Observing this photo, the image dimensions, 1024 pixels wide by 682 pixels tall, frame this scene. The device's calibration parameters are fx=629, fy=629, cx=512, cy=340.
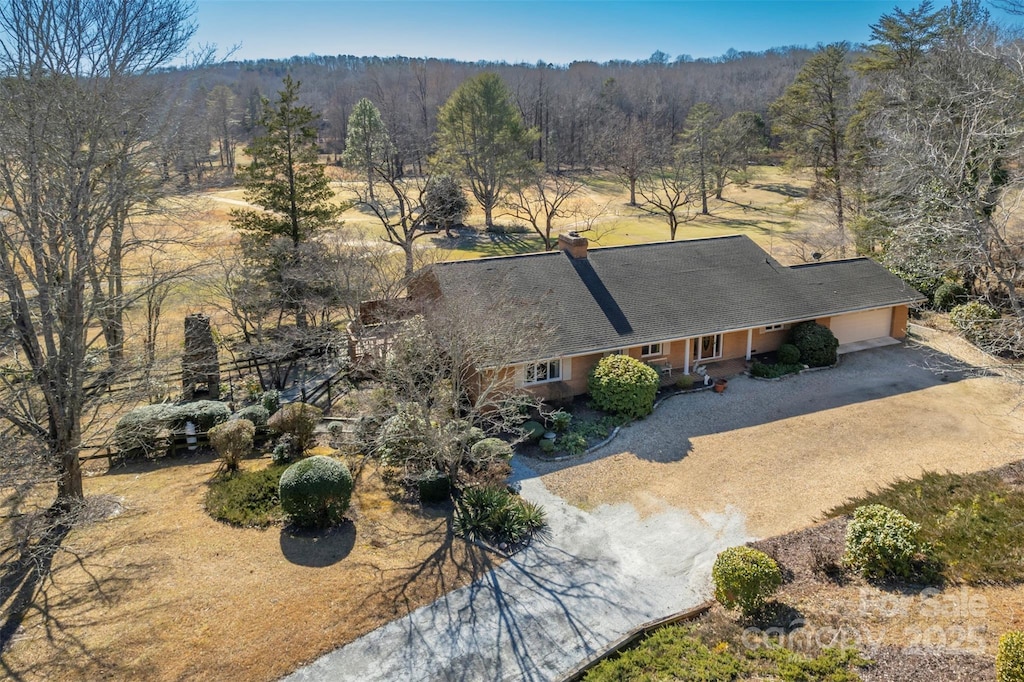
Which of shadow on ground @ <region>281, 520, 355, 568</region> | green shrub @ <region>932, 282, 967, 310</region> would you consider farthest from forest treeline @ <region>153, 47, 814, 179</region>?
shadow on ground @ <region>281, 520, 355, 568</region>

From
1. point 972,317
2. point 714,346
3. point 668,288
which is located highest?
point 668,288

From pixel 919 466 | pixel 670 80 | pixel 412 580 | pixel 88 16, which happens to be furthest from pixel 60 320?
pixel 670 80

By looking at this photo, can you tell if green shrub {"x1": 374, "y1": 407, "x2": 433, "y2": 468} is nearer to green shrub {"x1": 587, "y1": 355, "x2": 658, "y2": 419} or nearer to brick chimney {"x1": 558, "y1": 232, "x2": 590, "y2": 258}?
green shrub {"x1": 587, "y1": 355, "x2": 658, "y2": 419}

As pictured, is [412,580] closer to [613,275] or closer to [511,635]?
[511,635]

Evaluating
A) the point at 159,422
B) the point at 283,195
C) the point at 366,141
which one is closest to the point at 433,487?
the point at 159,422

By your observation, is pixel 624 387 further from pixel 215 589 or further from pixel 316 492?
pixel 215 589
